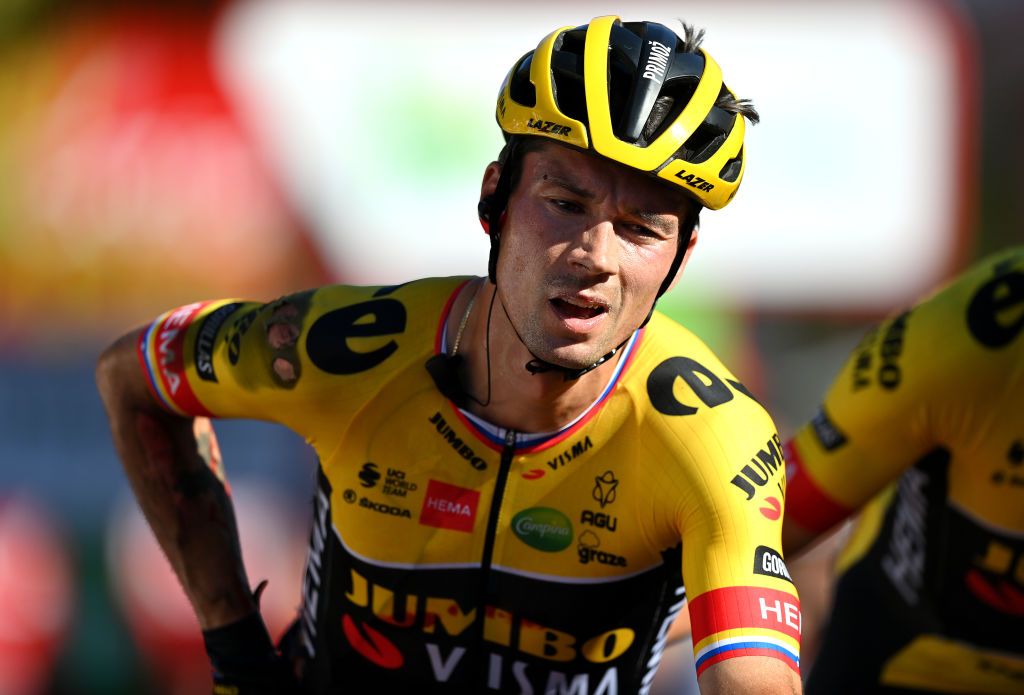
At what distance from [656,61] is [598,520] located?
1.20 m

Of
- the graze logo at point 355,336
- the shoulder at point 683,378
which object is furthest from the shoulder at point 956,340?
the graze logo at point 355,336

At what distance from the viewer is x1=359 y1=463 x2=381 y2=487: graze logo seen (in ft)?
12.6

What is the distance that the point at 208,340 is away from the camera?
4086mm

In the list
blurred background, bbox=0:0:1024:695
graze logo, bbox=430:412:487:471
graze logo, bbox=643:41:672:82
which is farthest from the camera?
blurred background, bbox=0:0:1024:695

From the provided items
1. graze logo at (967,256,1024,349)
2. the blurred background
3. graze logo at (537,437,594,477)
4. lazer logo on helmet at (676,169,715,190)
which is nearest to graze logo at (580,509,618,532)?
graze logo at (537,437,594,477)

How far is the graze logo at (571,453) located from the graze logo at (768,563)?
1.90 feet

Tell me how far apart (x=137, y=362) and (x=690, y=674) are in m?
4.68

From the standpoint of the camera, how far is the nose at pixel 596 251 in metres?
3.42

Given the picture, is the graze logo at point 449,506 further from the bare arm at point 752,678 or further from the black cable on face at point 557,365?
the bare arm at point 752,678

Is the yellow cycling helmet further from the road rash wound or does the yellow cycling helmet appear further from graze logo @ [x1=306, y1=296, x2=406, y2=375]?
the road rash wound

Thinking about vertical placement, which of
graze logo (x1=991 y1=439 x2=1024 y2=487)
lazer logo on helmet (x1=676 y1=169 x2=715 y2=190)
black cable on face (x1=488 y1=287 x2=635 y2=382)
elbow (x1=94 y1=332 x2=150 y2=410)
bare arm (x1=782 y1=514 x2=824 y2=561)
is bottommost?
bare arm (x1=782 y1=514 x2=824 y2=561)

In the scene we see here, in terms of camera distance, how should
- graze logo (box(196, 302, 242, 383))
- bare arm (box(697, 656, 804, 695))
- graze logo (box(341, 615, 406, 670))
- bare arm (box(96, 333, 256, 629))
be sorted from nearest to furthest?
bare arm (box(697, 656, 804, 695)) < graze logo (box(341, 615, 406, 670)) < graze logo (box(196, 302, 242, 383)) < bare arm (box(96, 333, 256, 629))

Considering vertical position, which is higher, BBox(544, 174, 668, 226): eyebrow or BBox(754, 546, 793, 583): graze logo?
BBox(544, 174, 668, 226): eyebrow

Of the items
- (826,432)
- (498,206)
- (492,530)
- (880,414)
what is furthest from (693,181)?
(826,432)
